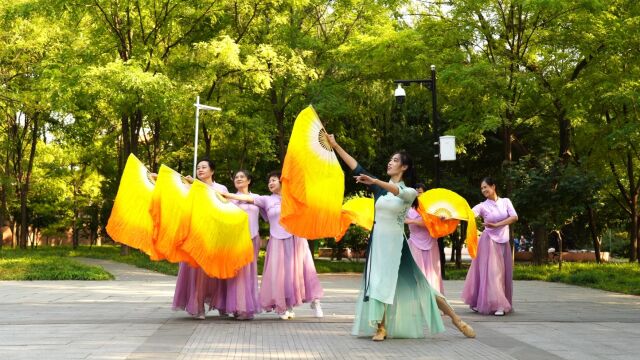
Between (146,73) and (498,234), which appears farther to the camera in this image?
(146,73)

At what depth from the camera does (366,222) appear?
9883mm

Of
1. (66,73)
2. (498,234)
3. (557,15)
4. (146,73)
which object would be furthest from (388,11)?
(498,234)

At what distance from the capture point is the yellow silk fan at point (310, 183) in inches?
332

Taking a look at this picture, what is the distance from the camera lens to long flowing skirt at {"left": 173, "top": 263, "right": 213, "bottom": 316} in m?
10.4

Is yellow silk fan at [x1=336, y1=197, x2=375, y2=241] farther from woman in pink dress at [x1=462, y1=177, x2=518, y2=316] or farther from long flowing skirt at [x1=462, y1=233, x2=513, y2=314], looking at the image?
long flowing skirt at [x1=462, y1=233, x2=513, y2=314]

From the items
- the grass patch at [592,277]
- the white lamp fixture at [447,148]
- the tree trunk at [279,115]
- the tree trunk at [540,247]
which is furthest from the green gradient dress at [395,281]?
the tree trunk at [279,115]

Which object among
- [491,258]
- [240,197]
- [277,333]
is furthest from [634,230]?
[277,333]

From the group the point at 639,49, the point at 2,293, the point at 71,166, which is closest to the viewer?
the point at 2,293

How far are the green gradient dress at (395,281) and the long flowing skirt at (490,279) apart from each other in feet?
10.7

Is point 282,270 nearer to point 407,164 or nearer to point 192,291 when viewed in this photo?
point 192,291

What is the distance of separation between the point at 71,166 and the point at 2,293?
30.6 metres

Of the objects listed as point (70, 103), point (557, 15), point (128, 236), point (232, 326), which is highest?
point (557, 15)

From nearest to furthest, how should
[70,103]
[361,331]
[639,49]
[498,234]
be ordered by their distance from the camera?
[361,331] → [498,234] → [639,49] → [70,103]

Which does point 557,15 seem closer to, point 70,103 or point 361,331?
point 70,103
